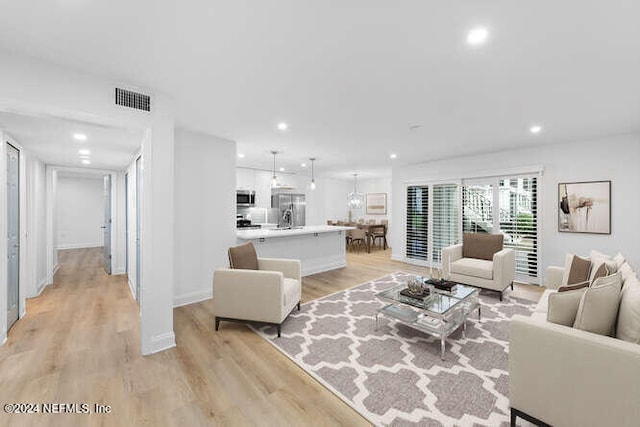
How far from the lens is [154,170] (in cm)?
248

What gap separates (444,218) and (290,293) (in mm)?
4407

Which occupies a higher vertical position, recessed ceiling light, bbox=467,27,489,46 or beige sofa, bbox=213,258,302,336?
recessed ceiling light, bbox=467,27,489,46

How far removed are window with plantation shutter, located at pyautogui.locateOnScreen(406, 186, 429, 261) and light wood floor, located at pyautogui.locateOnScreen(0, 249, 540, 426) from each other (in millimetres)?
4758

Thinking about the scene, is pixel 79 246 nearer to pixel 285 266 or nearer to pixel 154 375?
pixel 285 266

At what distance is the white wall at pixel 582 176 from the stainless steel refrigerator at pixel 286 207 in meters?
4.46

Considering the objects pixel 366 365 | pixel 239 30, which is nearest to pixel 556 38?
pixel 239 30

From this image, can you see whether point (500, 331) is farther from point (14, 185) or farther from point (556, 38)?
point (14, 185)

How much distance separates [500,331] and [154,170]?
3990 millimetres

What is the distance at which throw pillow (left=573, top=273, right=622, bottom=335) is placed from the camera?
4.97 ft

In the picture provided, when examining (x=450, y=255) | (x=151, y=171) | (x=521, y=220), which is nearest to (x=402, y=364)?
(x=450, y=255)


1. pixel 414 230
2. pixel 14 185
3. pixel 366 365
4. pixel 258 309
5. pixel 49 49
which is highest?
pixel 49 49

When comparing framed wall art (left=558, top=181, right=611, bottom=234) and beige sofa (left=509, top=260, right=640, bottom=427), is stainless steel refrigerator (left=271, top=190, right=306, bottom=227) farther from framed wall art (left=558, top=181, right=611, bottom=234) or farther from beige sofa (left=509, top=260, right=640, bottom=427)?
beige sofa (left=509, top=260, right=640, bottom=427)

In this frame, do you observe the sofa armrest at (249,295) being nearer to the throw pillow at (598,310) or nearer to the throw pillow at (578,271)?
the throw pillow at (598,310)

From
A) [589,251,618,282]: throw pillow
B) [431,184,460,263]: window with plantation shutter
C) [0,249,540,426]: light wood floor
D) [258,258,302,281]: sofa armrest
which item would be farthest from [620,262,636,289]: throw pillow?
[431,184,460,263]: window with plantation shutter
